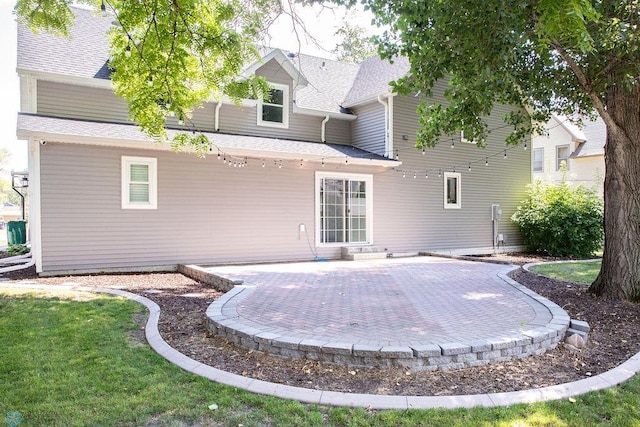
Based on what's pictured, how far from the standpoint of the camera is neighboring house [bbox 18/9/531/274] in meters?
9.68

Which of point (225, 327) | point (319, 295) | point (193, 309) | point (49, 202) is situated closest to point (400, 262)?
point (319, 295)

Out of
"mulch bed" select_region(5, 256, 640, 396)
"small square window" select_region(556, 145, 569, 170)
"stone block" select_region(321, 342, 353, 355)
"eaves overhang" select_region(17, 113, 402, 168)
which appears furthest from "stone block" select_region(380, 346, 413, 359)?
"small square window" select_region(556, 145, 569, 170)

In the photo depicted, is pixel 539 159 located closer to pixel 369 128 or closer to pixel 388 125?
pixel 369 128

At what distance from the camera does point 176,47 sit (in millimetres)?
6816

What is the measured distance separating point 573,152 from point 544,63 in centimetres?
1991

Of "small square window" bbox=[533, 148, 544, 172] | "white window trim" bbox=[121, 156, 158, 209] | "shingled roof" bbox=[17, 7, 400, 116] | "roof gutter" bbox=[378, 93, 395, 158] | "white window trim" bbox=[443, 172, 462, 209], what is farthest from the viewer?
"small square window" bbox=[533, 148, 544, 172]

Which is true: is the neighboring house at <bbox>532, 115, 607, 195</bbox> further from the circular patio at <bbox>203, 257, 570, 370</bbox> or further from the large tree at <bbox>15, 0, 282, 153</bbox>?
the large tree at <bbox>15, 0, 282, 153</bbox>

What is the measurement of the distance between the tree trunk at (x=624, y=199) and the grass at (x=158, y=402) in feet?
12.2

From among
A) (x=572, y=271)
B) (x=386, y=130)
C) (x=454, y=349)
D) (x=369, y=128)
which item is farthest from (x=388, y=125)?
(x=454, y=349)

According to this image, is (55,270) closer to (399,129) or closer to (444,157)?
(399,129)

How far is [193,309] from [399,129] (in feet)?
31.3

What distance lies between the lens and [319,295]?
22.9ft

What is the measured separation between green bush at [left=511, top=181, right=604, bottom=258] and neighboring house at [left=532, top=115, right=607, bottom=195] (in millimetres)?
7398

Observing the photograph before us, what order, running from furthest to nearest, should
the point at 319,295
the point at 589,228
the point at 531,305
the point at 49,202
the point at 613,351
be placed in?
1. the point at 589,228
2. the point at 49,202
3. the point at 319,295
4. the point at 531,305
5. the point at 613,351
